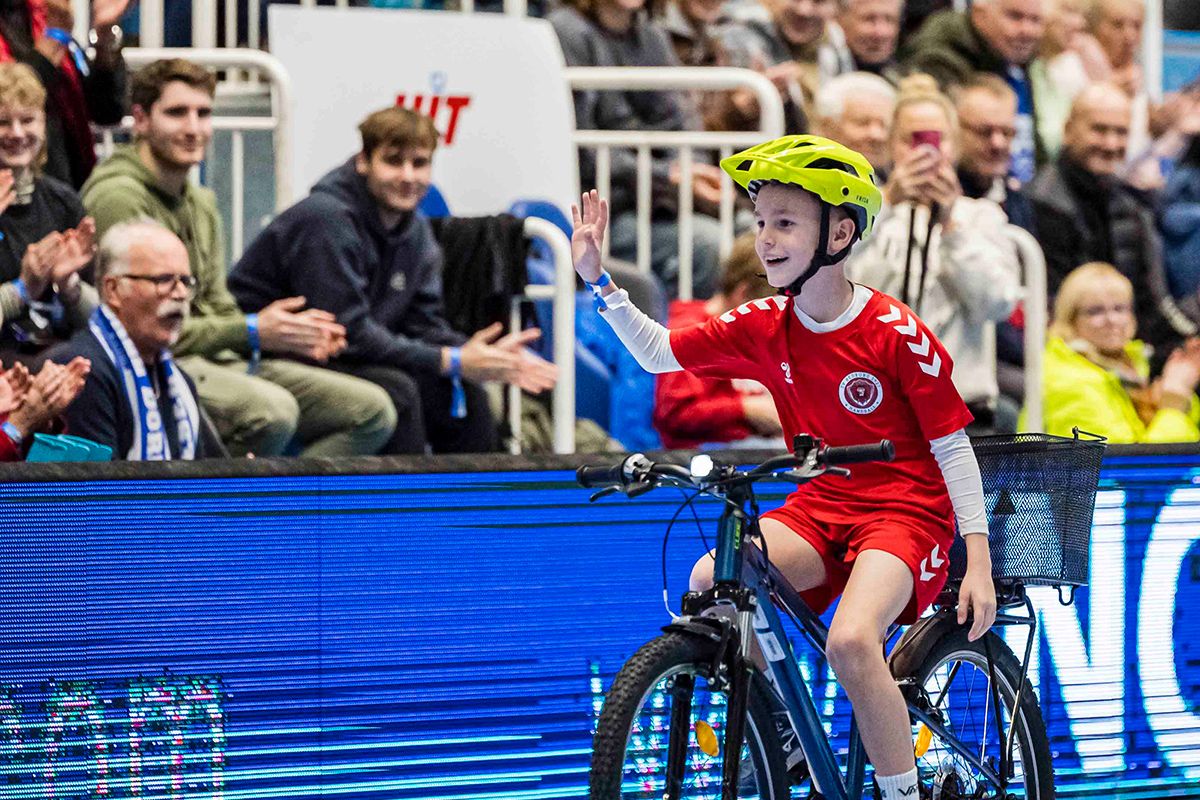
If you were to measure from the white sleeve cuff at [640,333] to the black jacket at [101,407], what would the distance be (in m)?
2.01

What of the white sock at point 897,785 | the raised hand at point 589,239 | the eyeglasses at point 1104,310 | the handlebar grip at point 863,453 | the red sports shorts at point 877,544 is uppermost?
the raised hand at point 589,239

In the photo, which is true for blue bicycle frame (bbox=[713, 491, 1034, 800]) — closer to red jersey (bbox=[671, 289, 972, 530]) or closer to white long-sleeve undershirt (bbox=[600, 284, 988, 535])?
red jersey (bbox=[671, 289, 972, 530])

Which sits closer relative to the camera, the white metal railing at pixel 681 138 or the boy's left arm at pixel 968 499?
the boy's left arm at pixel 968 499

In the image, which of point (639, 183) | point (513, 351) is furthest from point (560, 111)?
point (513, 351)

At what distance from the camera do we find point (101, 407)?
591 cm

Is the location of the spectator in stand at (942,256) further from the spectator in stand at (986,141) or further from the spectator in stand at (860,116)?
the spectator in stand at (986,141)

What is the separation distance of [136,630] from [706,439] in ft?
9.67

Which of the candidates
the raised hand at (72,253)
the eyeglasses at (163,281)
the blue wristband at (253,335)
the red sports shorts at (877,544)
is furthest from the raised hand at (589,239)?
the blue wristband at (253,335)

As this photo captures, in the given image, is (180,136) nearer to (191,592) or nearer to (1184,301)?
(191,592)

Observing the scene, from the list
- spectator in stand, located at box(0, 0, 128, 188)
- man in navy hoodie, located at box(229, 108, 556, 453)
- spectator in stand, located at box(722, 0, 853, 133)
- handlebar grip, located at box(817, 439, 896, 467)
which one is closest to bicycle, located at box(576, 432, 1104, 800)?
handlebar grip, located at box(817, 439, 896, 467)

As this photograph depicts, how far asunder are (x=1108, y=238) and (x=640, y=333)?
18.1 ft

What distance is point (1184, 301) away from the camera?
31.8ft

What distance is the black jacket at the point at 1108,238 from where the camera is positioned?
30.7 ft

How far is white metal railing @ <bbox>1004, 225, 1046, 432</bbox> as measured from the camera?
7.93 meters
